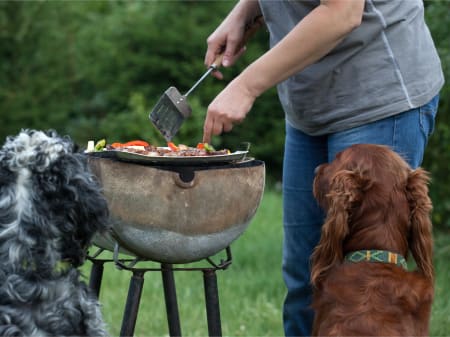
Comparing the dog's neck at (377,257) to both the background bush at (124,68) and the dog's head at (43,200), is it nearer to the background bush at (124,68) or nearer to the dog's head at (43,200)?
the dog's head at (43,200)

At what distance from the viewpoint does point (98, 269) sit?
435 cm

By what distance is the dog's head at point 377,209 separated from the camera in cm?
359

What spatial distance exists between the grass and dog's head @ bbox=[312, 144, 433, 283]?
83.6 inches

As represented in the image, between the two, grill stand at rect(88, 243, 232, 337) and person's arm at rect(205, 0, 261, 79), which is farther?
person's arm at rect(205, 0, 261, 79)

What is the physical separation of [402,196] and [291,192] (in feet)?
2.96

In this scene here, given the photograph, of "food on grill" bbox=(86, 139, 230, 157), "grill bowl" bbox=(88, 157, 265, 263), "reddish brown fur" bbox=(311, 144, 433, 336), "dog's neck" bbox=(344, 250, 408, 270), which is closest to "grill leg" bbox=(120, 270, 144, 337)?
"grill bowl" bbox=(88, 157, 265, 263)

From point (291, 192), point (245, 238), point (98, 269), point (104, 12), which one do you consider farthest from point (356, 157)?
point (104, 12)

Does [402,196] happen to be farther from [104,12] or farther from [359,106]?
[104,12]

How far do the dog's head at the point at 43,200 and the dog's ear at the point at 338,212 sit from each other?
1020 millimetres

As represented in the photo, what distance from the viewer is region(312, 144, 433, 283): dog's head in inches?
141

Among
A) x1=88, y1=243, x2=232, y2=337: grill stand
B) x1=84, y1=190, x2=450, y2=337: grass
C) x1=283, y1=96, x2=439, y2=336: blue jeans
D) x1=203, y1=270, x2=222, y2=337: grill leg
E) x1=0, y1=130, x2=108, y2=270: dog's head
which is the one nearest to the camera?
x1=0, y1=130, x2=108, y2=270: dog's head

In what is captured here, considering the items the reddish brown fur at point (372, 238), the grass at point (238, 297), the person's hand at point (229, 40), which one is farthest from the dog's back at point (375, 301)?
the grass at point (238, 297)

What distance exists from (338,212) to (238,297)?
2999 millimetres

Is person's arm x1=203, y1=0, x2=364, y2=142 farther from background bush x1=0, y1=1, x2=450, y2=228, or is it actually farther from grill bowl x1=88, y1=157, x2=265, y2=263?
background bush x1=0, y1=1, x2=450, y2=228
